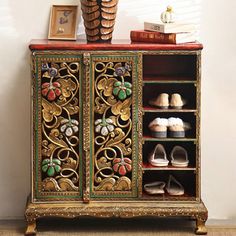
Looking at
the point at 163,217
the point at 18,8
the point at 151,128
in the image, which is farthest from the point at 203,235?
the point at 18,8

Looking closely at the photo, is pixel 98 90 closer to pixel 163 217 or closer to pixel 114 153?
pixel 114 153

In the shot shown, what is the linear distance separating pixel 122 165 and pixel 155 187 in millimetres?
237

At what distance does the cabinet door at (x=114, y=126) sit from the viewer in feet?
12.1

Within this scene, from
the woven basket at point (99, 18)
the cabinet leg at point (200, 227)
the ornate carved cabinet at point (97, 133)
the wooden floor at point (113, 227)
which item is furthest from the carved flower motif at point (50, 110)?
the cabinet leg at point (200, 227)

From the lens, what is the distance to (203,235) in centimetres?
378

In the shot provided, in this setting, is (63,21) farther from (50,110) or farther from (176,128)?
(176,128)

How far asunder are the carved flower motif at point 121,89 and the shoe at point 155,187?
506mm

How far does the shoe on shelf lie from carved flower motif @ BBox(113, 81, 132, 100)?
28cm

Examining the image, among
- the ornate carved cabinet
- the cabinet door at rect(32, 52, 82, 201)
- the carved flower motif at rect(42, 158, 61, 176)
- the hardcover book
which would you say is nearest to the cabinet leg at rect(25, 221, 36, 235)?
the ornate carved cabinet

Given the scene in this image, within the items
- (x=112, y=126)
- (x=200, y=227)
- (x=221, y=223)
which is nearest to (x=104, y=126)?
(x=112, y=126)

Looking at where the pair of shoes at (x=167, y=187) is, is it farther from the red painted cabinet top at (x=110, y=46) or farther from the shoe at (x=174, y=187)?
the red painted cabinet top at (x=110, y=46)

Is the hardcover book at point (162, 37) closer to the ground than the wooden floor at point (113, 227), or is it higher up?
higher up

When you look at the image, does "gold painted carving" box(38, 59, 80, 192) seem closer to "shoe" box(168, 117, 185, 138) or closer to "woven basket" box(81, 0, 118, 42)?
"woven basket" box(81, 0, 118, 42)

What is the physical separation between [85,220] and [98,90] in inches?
30.0
